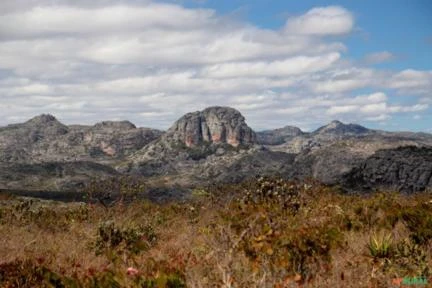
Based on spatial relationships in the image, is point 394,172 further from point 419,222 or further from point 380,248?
point 380,248

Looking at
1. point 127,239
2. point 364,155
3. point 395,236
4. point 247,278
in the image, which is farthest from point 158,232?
point 364,155

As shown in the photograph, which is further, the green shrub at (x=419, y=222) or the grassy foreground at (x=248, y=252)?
the green shrub at (x=419, y=222)

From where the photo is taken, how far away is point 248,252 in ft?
31.3

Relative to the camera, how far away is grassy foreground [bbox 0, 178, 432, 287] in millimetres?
7608

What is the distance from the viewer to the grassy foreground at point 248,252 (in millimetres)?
7608

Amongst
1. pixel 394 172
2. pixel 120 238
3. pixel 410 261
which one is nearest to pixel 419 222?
pixel 410 261

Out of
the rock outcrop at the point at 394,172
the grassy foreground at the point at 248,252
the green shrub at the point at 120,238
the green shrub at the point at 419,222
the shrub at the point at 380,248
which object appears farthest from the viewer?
the rock outcrop at the point at 394,172

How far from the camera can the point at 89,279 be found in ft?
24.4

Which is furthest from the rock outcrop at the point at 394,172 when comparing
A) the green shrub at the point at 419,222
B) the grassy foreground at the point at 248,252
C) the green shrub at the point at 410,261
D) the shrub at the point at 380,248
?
the green shrub at the point at 410,261

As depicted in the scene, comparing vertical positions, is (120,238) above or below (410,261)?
below

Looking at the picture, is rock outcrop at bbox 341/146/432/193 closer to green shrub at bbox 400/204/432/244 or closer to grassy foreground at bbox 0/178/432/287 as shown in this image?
grassy foreground at bbox 0/178/432/287

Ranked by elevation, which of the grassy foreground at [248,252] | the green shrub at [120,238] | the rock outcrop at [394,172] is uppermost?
the grassy foreground at [248,252]

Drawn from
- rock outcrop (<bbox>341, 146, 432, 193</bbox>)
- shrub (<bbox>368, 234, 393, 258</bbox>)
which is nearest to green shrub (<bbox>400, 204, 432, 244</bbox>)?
shrub (<bbox>368, 234, 393, 258</bbox>)

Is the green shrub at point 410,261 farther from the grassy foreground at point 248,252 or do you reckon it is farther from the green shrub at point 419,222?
the green shrub at point 419,222
